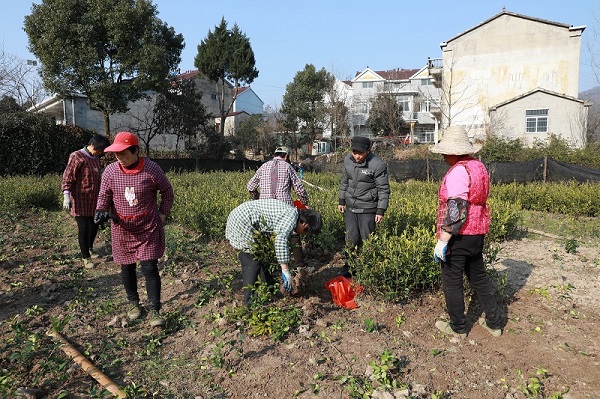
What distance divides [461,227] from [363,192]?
148 centimetres

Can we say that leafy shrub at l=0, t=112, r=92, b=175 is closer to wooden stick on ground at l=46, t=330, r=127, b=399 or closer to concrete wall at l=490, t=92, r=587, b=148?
wooden stick on ground at l=46, t=330, r=127, b=399

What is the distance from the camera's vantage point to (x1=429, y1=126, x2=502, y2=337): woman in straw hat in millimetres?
3031

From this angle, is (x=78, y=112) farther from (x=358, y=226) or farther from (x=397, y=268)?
(x=397, y=268)

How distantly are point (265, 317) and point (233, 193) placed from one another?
5.31 m

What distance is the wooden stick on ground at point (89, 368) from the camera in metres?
2.51

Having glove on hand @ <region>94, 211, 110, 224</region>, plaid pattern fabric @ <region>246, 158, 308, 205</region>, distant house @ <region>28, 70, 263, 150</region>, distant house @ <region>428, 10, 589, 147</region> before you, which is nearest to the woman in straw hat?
plaid pattern fabric @ <region>246, 158, 308, 205</region>

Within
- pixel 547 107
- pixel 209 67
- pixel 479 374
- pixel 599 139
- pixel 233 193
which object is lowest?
pixel 479 374

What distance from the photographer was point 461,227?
121 inches

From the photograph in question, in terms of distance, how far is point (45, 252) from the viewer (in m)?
5.86

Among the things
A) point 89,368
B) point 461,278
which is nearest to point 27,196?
point 89,368

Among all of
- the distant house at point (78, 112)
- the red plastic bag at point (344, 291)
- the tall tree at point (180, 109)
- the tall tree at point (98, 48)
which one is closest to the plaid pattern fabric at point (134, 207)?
the red plastic bag at point (344, 291)

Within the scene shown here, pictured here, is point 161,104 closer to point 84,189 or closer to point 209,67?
point 209,67

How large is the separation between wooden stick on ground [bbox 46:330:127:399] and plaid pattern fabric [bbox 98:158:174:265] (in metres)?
0.75

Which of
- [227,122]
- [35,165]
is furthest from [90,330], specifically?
[227,122]
